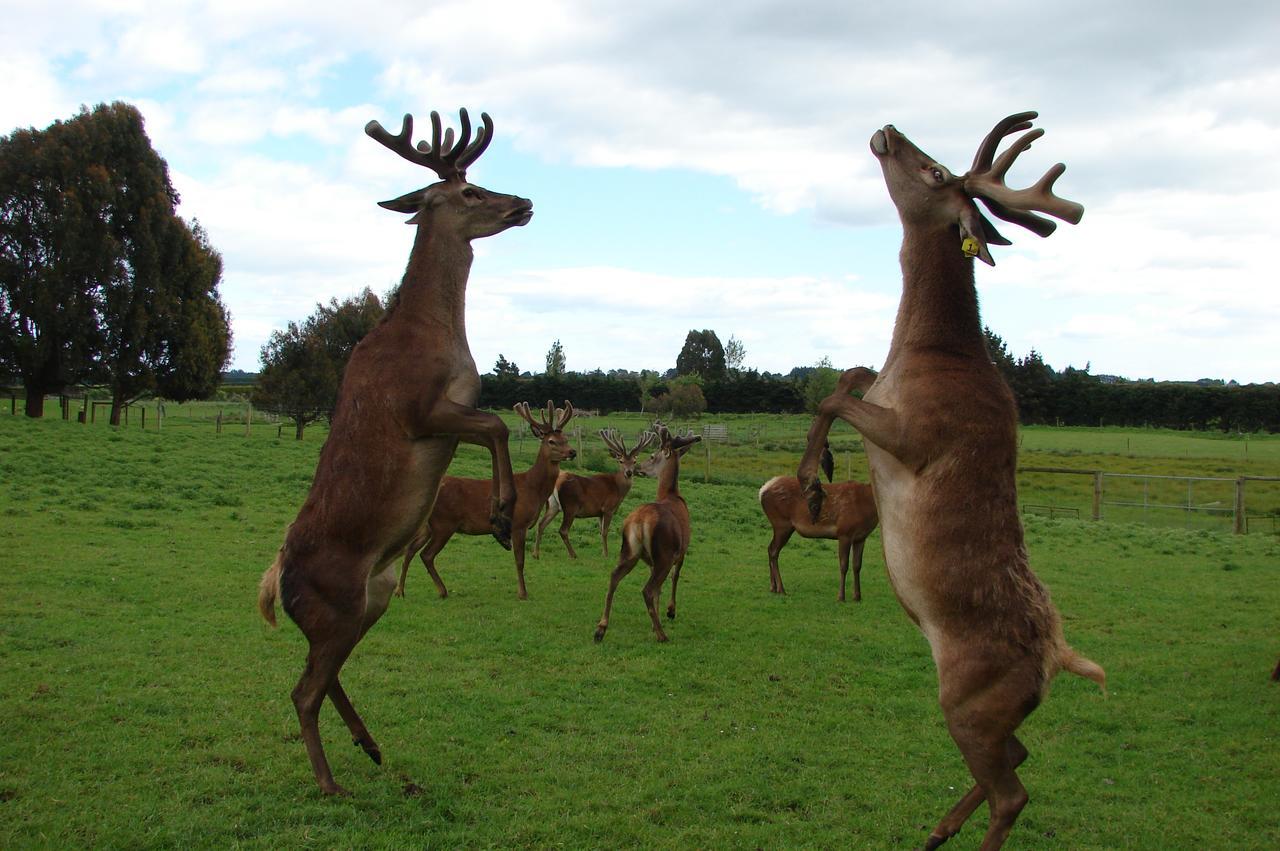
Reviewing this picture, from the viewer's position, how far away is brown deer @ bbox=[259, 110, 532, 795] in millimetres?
5242

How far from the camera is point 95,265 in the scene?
33844 mm

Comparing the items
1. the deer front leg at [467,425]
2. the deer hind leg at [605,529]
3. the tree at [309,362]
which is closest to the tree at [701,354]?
the tree at [309,362]

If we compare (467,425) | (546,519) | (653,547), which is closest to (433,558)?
(653,547)

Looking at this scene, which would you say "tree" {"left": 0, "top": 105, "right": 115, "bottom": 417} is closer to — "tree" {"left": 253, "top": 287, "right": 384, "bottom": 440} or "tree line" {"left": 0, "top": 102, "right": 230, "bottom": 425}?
"tree line" {"left": 0, "top": 102, "right": 230, "bottom": 425}

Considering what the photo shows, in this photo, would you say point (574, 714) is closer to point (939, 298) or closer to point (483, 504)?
point (939, 298)

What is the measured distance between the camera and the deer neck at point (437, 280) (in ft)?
18.2

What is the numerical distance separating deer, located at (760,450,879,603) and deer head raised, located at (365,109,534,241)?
7979 millimetres

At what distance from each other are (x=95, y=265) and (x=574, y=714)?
34.0 meters

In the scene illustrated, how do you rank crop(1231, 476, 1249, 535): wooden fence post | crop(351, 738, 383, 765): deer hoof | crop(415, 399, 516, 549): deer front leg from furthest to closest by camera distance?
crop(1231, 476, 1249, 535): wooden fence post < crop(351, 738, 383, 765): deer hoof < crop(415, 399, 516, 549): deer front leg

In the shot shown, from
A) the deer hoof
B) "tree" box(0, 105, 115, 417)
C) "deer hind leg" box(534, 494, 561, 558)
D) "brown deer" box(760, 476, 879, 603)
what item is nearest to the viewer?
the deer hoof

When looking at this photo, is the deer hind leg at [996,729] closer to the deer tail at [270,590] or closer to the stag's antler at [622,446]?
the deer tail at [270,590]

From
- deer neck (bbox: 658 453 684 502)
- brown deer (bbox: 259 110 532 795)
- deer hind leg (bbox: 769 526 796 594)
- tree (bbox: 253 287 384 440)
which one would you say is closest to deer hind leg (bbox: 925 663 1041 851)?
brown deer (bbox: 259 110 532 795)

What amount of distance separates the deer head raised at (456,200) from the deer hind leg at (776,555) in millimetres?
8979

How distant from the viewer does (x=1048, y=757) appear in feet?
22.2
